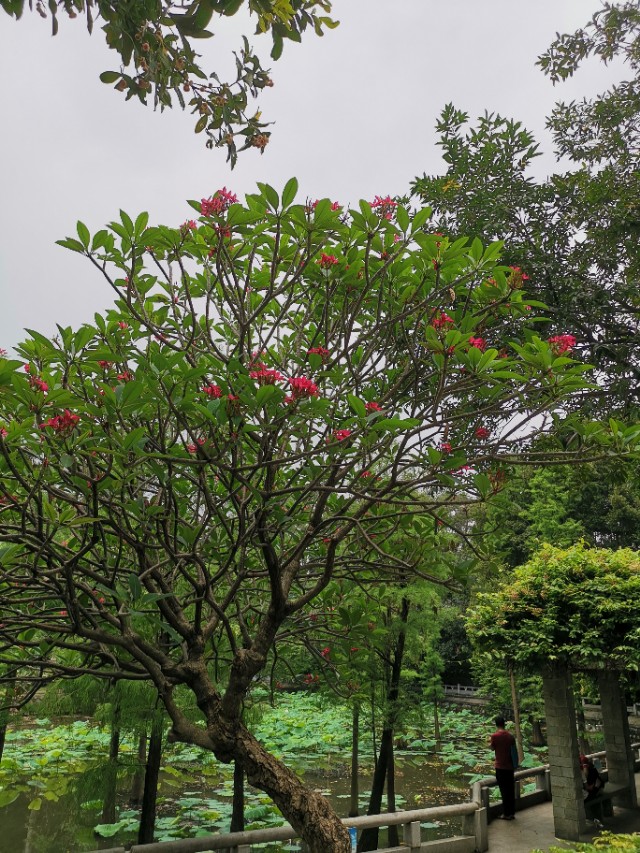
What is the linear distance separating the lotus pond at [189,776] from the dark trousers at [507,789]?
83.4 inches

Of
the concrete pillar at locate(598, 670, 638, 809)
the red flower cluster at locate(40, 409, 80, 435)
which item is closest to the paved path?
the concrete pillar at locate(598, 670, 638, 809)

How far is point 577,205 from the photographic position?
590 cm

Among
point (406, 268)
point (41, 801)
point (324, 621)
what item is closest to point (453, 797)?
point (41, 801)

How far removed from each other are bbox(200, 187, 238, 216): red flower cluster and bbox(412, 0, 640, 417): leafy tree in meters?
3.26

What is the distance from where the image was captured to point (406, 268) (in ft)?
9.91

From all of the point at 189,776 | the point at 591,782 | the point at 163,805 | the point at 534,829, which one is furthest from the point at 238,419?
the point at 189,776

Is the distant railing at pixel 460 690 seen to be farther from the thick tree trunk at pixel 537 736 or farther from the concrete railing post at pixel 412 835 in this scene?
the concrete railing post at pixel 412 835

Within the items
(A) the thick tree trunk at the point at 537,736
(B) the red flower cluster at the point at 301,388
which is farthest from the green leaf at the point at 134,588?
(A) the thick tree trunk at the point at 537,736

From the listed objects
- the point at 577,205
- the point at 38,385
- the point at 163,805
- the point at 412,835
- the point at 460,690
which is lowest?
Result: the point at 163,805

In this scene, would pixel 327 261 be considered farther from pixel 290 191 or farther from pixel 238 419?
pixel 238 419

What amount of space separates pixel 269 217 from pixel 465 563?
199 cm

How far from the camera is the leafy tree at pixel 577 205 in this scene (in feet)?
17.7

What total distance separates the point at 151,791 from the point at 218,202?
686 cm

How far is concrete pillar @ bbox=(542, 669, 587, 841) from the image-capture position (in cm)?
654
